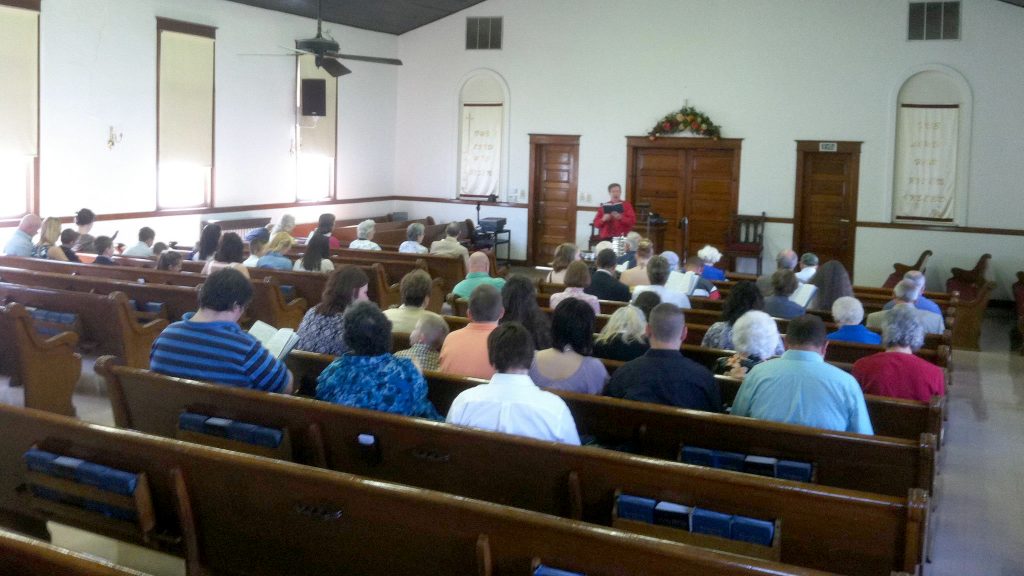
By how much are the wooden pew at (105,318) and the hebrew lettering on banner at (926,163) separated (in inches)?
371

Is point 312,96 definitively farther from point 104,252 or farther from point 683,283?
point 683,283

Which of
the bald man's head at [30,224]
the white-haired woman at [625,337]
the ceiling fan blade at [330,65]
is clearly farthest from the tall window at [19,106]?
the white-haired woman at [625,337]

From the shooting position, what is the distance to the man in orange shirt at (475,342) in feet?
13.7

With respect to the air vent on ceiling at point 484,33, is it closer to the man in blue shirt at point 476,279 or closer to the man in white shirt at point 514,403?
the man in blue shirt at point 476,279

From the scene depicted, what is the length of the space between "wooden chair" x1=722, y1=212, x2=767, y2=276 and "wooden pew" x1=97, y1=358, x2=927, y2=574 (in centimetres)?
995

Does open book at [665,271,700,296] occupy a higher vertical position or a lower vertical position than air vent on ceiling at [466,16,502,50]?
lower

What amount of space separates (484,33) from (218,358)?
1119 cm

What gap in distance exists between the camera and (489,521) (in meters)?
2.23

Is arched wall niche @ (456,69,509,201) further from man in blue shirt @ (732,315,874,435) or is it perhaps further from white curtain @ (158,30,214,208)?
man in blue shirt @ (732,315,874,435)

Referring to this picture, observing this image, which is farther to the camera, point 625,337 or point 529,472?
point 625,337

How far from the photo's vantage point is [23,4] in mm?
9070

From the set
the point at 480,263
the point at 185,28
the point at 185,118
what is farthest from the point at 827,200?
the point at 185,28

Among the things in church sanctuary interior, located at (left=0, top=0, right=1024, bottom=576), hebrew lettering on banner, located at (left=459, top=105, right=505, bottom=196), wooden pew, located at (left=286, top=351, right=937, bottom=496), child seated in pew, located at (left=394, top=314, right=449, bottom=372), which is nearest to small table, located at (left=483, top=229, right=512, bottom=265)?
church sanctuary interior, located at (left=0, top=0, right=1024, bottom=576)

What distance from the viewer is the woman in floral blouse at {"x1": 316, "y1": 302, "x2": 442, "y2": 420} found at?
10.9 feet
